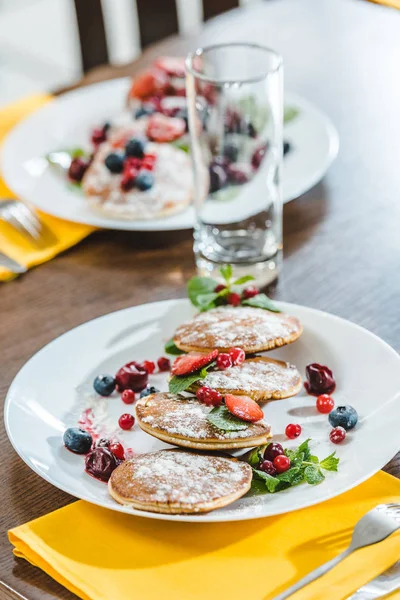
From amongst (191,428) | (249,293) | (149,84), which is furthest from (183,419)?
(149,84)

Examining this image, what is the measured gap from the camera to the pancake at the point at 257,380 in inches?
44.7

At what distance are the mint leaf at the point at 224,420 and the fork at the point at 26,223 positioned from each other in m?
0.70

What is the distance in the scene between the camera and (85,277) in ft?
5.26

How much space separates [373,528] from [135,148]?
0.97m

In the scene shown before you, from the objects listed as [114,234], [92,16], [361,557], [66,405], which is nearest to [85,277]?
[114,234]

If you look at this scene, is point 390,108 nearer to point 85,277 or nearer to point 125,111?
point 125,111

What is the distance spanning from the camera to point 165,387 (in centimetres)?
128

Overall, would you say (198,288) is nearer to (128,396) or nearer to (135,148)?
(128,396)

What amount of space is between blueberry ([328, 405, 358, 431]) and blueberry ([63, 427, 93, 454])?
0.30 m

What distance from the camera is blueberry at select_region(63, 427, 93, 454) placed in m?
1.14

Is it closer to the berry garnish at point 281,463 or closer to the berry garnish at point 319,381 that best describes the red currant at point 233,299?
the berry garnish at point 319,381

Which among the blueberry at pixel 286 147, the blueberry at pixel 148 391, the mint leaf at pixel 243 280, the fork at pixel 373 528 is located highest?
the fork at pixel 373 528

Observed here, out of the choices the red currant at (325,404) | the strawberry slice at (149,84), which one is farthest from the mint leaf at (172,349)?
the strawberry slice at (149,84)

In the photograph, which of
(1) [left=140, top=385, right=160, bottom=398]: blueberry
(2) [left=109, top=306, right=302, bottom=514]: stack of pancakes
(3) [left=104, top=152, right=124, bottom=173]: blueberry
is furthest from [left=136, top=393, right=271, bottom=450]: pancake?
(3) [left=104, top=152, right=124, bottom=173]: blueberry
